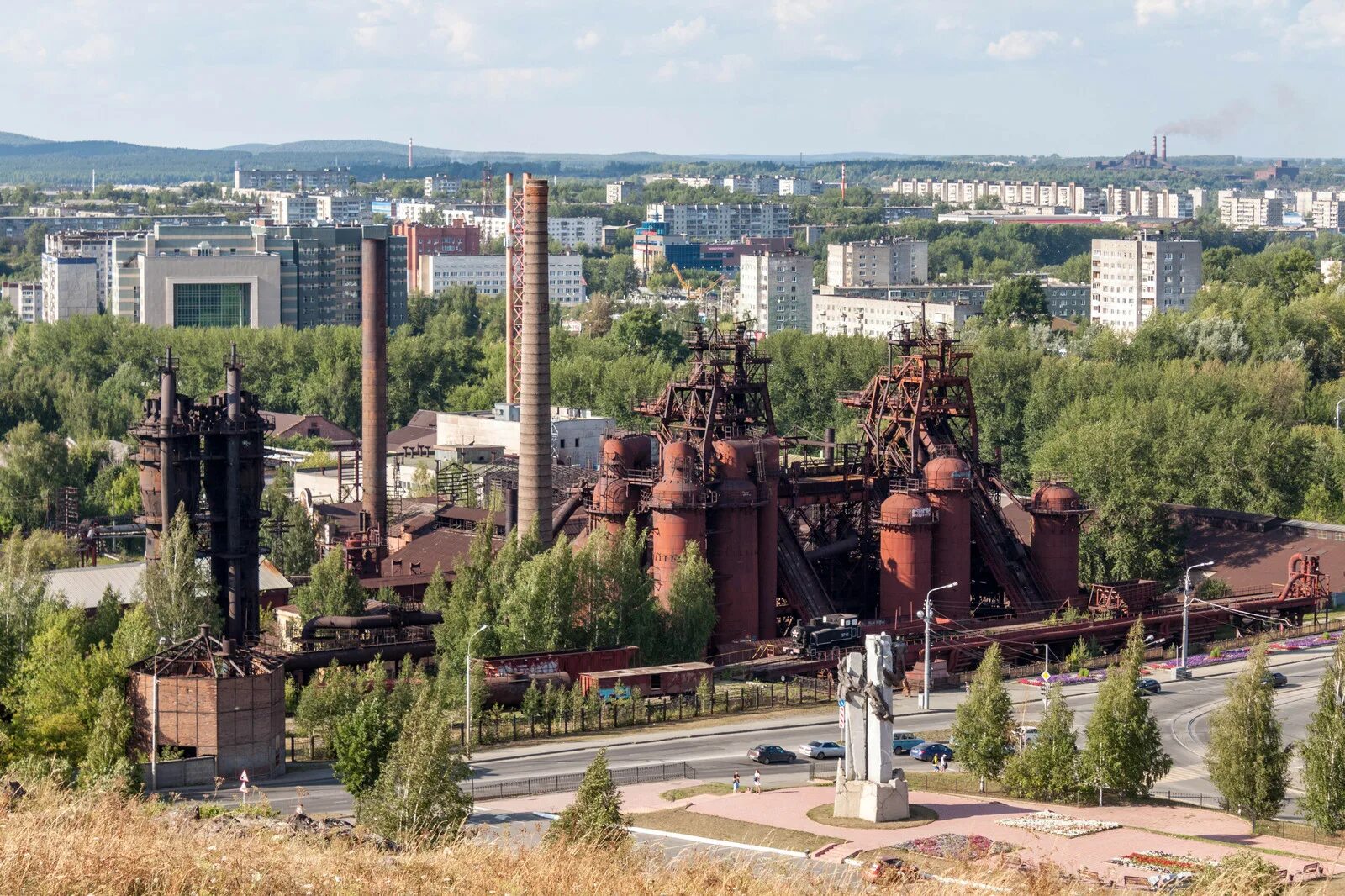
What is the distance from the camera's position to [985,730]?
62688 millimetres

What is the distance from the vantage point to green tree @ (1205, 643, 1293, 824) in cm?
5831

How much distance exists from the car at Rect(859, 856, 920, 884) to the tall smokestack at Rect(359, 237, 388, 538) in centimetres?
6375

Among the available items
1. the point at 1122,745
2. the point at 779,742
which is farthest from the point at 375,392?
the point at 1122,745

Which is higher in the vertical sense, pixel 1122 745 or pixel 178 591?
pixel 178 591

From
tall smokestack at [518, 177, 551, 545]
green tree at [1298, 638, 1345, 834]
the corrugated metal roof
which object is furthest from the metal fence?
tall smokestack at [518, 177, 551, 545]

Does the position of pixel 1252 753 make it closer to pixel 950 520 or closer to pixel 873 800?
pixel 873 800

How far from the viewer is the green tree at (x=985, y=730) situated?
6250 cm

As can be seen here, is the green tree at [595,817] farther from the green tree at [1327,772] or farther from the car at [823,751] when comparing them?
the car at [823,751]

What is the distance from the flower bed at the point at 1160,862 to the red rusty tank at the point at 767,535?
37.0 m

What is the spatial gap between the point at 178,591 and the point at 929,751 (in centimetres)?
2671

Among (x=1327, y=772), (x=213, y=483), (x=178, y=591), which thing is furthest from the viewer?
(x=213, y=483)

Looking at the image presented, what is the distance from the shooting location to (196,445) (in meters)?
83.6

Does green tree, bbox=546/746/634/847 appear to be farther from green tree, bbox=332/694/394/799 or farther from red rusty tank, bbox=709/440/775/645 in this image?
red rusty tank, bbox=709/440/775/645

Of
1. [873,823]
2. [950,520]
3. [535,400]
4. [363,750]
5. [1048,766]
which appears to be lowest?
[873,823]
